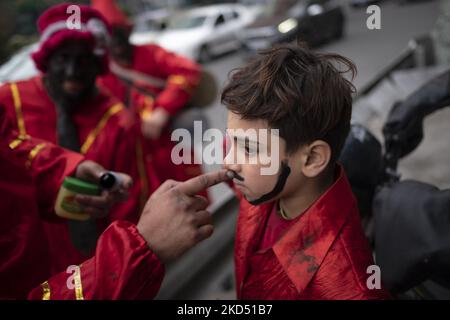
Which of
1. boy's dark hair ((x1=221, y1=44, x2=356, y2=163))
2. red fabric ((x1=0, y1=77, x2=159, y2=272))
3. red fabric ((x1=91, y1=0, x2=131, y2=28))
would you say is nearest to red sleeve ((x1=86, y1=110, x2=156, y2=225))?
red fabric ((x1=0, y1=77, x2=159, y2=272))

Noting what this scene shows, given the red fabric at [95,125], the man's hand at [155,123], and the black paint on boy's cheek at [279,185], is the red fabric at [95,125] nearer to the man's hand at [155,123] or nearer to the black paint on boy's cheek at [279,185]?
the man's hand at [155,123]

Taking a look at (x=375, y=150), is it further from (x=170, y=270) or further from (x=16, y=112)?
(x=16, y=112)

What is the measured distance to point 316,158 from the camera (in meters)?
1.22

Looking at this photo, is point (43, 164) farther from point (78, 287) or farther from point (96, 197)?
point (78, 287)

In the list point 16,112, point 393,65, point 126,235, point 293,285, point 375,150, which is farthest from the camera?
point 393,65

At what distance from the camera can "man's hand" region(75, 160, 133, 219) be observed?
1647 millimetres

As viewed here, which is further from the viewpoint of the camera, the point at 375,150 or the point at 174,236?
the point at 375,150

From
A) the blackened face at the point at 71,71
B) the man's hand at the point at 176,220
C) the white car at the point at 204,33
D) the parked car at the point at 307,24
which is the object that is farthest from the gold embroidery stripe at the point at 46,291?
the white car at the point at 204,33

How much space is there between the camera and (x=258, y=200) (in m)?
1.27

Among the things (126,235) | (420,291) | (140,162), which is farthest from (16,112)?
(420,291)

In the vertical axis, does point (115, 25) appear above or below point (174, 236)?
above

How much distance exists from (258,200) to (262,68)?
14.9 inches

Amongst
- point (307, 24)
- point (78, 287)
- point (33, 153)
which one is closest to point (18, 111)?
point (33, 153)

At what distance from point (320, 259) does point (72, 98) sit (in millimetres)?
1487
